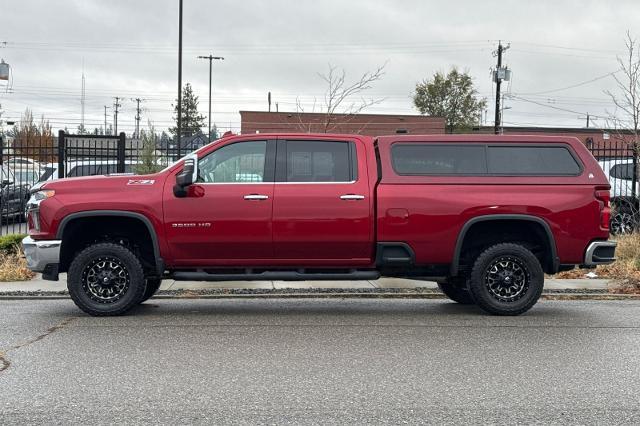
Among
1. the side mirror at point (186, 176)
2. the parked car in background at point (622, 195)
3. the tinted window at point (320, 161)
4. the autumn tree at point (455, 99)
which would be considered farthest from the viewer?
the autumn tree at point (455, 99)

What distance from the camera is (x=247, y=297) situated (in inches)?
397

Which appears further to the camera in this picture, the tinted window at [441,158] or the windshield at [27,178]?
the windshield at [27,178]

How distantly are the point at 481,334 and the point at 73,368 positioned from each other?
159 inches

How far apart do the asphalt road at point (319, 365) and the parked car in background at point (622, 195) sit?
23.3 feet

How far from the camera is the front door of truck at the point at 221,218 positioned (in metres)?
8.05

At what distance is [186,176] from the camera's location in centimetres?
788

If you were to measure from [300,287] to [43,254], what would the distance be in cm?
396

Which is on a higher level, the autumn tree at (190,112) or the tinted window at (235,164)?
the autumn tree at (190,112)

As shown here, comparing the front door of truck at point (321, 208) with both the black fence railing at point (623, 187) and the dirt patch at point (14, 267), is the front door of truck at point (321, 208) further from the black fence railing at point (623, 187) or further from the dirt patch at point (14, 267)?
the black fence railing at point (623, 187)

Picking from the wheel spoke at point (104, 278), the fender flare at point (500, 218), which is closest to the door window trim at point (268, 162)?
the wheel spoke at point (104, 278)

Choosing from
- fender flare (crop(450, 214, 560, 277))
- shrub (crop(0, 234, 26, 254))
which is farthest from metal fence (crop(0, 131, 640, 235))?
fender flare (crop(450, 214, 560, 277))

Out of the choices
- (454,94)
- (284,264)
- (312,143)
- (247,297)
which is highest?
(454,94)

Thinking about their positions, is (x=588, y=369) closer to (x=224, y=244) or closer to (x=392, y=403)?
(x=392, y=403)

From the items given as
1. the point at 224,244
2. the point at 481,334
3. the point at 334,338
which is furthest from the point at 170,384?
the point at 481,334
